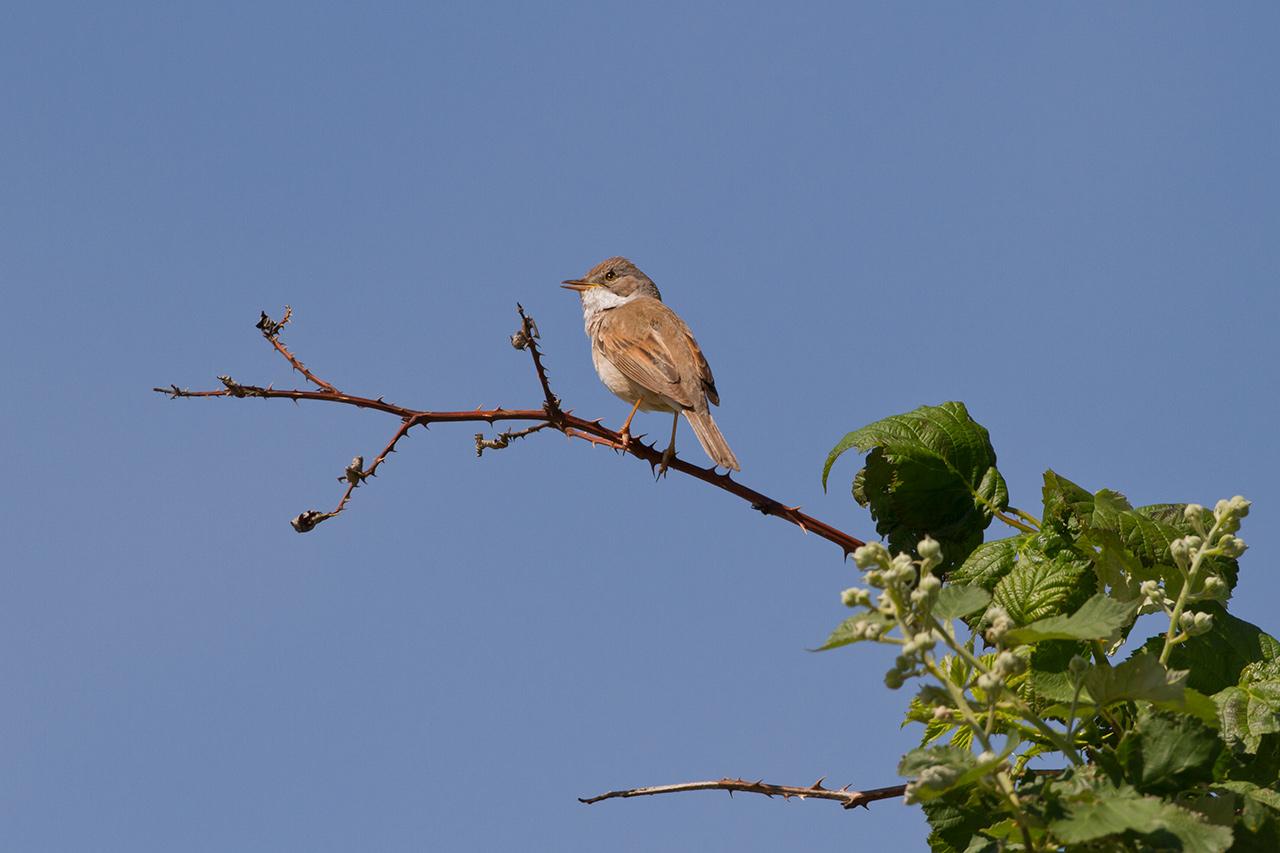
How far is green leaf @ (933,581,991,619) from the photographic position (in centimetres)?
237

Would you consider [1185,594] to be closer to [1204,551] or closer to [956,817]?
[1204,551]

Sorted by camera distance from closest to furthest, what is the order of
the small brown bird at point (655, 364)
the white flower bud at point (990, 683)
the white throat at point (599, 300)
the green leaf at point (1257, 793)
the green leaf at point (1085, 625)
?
the white flower bud at point (990, 683)
the green leaf at point (1085, 625)
the green leaf at point (1257, 793)
the small brown bird at point (655, 364)
the white throat at point (599, 300)

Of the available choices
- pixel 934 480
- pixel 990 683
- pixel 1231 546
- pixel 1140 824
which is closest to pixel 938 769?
pixel 990 683

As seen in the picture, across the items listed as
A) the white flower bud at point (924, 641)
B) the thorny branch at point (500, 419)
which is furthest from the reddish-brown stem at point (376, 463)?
the white flower bud at point (924, 641)

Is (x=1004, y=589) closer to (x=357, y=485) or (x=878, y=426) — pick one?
(x=878, y=426)

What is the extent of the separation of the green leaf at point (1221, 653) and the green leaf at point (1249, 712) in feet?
0.39

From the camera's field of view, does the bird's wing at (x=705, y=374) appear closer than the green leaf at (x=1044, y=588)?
No

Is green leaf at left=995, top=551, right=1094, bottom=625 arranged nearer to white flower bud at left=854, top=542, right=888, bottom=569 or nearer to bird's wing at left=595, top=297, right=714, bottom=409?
white flower bud at left=854, top=542, right=888, bottom=569

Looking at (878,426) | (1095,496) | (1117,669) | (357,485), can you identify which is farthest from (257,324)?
(1117,669)

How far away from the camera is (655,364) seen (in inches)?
313

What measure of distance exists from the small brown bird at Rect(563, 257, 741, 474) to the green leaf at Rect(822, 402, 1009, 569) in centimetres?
258

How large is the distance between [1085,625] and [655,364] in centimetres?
568

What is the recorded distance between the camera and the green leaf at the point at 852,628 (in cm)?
227

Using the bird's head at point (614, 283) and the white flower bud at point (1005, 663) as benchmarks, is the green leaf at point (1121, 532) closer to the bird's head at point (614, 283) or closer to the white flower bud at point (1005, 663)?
the white flower bud at point (1005, 663)
